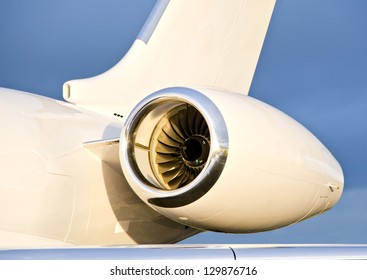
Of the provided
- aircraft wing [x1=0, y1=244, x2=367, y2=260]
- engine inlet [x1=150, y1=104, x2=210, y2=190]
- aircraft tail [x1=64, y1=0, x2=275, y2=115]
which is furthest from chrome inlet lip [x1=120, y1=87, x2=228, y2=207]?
aircraft tail [x1=64, y1=0, x2=275, y2=115]

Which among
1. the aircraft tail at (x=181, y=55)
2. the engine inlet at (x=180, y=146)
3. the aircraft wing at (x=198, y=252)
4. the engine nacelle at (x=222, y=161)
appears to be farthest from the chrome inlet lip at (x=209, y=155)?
the aircraft tail at (x=181, y=55)

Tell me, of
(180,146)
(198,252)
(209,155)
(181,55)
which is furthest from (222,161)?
(181,55)

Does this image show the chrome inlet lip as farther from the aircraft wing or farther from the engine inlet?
the aircraft wing

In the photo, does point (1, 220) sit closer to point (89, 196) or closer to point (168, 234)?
point (89, 196)

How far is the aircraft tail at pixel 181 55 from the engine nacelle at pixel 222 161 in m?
1.38

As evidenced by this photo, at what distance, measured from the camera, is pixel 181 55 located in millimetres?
6703

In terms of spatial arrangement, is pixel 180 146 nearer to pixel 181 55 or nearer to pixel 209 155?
pixel 209 155

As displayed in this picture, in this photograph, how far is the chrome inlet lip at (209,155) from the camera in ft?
14.5

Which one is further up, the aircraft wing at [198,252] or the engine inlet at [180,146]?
the engine inlet at [180,146]

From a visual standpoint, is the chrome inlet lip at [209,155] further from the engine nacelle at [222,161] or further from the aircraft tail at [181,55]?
the aircraft tail at [181,55]

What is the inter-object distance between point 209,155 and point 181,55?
8.04 ft

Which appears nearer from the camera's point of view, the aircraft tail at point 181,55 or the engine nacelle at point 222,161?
the engine nacelle at point 222,161

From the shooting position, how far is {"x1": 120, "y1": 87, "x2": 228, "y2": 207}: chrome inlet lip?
4430 mm

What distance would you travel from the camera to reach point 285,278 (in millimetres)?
3195
